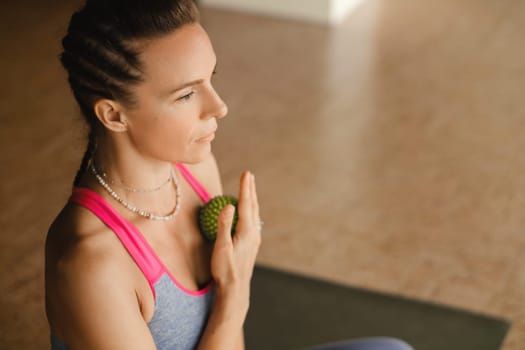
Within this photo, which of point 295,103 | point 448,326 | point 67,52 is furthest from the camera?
point 295,103

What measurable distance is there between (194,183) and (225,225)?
0.70 feet

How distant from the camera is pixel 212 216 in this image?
1.32 m

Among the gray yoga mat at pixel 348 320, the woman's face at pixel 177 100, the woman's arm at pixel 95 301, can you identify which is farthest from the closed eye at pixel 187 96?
the gray yoga mat at pixel 348 320

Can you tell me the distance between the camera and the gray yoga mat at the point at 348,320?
2.10m

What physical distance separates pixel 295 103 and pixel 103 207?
2228 mm

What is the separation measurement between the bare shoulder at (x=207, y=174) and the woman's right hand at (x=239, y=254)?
6.9 inches

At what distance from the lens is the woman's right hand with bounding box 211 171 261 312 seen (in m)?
1.24

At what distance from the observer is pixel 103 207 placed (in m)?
1.17

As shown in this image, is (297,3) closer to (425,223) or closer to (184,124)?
(425,223)

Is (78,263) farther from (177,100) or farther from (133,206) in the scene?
(177,100)

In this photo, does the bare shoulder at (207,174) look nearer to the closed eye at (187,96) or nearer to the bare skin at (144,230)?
the bare skin at (144,230)

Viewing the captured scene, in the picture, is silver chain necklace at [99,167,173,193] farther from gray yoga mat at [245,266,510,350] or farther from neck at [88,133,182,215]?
gray yoga mat at [245,266,510,350]

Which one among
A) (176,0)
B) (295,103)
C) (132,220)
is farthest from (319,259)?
(176,0)

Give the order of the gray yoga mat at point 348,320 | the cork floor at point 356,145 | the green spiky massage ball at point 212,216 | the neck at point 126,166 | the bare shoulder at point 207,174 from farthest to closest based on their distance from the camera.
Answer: the cork floor at point 356,145 < the gray yoga mat at point 348,320 < the bare shoulder at point 207,174 < the green spiky massage ball at point 212,216 < the neck at point 126,166
